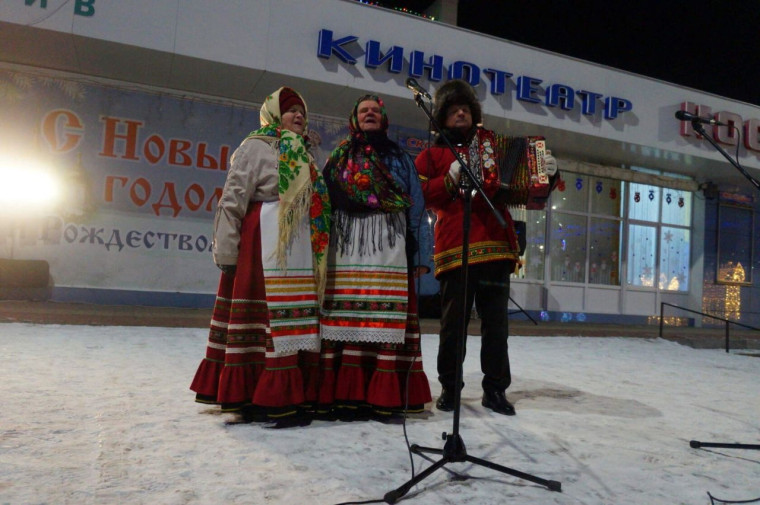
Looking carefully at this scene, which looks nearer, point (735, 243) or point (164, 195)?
point (164, 195)

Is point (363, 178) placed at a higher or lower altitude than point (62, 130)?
lower

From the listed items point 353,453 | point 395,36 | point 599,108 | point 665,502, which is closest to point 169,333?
point 353,453

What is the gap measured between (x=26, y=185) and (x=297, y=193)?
6966 millimetres

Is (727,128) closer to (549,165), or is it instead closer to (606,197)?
(606,197)

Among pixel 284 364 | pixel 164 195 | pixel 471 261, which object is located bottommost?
pixel 284 364

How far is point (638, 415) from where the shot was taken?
3344mm

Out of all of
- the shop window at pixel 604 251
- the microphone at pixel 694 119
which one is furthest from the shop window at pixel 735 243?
the microphone at pixel 694 119

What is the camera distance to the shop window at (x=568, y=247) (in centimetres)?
1155

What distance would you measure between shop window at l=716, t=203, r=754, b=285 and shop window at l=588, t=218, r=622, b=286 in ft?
9.69

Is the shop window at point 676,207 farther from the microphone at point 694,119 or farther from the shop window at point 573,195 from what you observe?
the microphone at point 694,119

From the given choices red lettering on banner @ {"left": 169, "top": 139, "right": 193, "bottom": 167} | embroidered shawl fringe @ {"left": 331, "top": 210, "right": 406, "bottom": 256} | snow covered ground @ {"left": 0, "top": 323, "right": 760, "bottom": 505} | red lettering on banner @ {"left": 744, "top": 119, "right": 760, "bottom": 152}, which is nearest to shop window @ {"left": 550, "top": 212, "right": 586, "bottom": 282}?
red lettering on banner @ {"left": 744, "top": 119, "right": 760, "bottom": 152}

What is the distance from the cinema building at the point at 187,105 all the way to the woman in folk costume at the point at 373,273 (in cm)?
545

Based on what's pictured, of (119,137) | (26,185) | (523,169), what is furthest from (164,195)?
(523,169)

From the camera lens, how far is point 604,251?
12055mm
